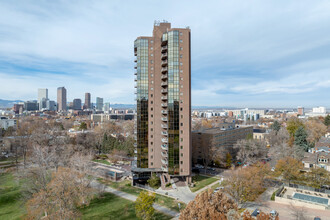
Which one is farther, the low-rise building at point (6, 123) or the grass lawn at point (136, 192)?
the low-rise building at point (6, 123)

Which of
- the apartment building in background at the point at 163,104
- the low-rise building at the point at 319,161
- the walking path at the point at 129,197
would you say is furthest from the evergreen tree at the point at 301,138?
the walking path at the point at 129,197

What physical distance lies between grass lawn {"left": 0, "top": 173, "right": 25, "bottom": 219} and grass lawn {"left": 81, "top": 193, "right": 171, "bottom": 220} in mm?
11202

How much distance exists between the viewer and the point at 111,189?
146ft

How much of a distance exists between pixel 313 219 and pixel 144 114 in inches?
1420

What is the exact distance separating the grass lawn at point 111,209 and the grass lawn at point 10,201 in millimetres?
11202

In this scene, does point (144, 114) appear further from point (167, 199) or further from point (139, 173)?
point (167, 199)

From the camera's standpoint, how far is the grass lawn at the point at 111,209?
32.0 m

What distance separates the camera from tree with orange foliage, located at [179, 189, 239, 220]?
19031 mm

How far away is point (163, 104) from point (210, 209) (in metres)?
29.9

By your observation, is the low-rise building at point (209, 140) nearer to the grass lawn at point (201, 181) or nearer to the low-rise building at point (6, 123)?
the grass lawn at point (201, 181)

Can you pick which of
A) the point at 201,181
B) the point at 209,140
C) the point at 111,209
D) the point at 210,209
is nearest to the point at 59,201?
the point at 111,209

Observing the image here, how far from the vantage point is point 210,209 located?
1945cm

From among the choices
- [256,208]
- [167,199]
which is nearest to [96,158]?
[167,199]

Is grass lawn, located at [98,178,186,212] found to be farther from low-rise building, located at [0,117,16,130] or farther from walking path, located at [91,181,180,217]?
low-rise building, located at [0,117,16,130]
